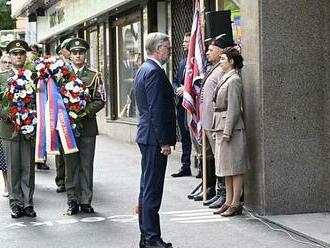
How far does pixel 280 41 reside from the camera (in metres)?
7.59

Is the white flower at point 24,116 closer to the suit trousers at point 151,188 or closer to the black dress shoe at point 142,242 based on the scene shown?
the suit trousers at point 151,188

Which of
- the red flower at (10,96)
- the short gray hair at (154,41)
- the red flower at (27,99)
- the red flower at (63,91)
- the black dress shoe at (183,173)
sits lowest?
the black dress shoe at (183,173)

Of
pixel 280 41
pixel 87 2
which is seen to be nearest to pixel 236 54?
pixel 280 41

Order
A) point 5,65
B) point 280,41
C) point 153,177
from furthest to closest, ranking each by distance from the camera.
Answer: point 5,65 → point 280,41 → point 153,177

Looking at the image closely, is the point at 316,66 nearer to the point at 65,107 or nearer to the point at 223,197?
the point at 223,197

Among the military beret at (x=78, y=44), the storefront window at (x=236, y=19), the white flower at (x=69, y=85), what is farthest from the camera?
the storefront window at (x=236, y=19)

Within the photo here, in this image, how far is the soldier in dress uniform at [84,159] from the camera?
8.36 meters

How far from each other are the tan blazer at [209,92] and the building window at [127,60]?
7962 mm

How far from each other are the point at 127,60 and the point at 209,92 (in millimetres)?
9760

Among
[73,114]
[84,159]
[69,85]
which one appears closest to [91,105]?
[73,114]

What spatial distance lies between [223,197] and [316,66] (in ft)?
6.40

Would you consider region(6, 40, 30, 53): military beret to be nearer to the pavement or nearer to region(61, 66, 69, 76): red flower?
region(61, 66, 69, 76): red flower

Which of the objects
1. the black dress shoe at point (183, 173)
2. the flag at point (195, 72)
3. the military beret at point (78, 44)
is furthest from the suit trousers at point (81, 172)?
the black dress shoe at point (183, 173)

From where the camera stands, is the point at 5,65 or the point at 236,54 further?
the point at 5,65
